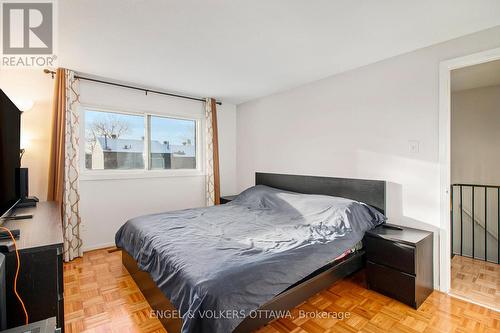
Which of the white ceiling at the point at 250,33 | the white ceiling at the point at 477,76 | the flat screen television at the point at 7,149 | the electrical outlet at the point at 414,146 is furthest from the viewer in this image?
the white ceiling at the point at 477,76

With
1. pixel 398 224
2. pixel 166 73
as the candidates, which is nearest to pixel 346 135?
pixel 398 224

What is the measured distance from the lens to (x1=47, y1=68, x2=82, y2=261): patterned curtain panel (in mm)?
3020

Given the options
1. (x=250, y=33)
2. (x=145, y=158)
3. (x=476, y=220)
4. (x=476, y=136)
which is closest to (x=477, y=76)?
(x=476, y=136)

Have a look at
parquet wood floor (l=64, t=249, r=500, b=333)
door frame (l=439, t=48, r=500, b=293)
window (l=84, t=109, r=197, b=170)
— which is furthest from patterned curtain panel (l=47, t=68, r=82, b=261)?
door frame (l=439, t=48, r=500, b=293)

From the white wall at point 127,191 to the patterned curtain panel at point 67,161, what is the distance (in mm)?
184

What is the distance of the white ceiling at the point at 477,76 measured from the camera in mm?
2930

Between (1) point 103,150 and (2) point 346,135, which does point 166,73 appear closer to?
(1) point 103,150

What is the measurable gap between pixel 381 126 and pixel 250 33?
1.79 m

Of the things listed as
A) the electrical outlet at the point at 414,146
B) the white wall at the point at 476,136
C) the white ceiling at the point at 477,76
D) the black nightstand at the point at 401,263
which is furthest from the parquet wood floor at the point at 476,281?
the white ceiling at the point at 477,76

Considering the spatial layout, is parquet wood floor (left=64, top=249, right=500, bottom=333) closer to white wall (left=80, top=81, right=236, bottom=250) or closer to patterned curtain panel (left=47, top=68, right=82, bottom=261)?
patterned curtain panel (left=47, top=68, right=82, bottom=261)

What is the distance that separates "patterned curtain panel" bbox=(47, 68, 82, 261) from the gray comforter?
0.87m

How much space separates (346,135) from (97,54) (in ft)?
10.0

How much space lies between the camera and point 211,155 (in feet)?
14.5

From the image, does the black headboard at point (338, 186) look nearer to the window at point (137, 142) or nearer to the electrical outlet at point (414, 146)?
the electrical outlet at point (414, 146)
